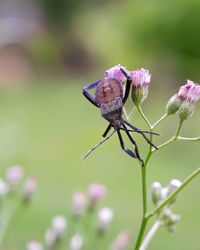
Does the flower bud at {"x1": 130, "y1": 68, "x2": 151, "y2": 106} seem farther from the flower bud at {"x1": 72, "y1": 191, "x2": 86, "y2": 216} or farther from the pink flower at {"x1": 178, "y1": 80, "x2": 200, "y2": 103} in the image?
the flower bud at {"x1": 72, "y1": 191, "x2": 86, "y2": 216}

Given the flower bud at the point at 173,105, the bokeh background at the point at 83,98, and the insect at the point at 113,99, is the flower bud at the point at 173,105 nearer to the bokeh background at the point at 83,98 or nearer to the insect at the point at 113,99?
Answer: the insect at the point at 113,99

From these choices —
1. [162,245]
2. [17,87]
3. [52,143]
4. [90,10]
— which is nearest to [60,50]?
[90,10]

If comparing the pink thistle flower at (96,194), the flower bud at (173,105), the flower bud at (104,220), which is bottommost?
the flower bud at (104,220)

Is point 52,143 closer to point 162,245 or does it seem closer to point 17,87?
point 162,245

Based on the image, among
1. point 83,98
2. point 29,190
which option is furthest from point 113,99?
point 83,98

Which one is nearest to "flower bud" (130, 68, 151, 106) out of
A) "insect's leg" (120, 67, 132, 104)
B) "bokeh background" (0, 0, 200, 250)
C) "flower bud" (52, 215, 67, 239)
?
"insect's leg" (120, 67, 132, 104)

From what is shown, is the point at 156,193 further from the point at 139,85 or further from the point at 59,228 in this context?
the point at 59,228

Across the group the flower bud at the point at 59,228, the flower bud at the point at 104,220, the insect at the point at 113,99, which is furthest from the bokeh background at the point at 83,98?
the insect at the point at 113,99
